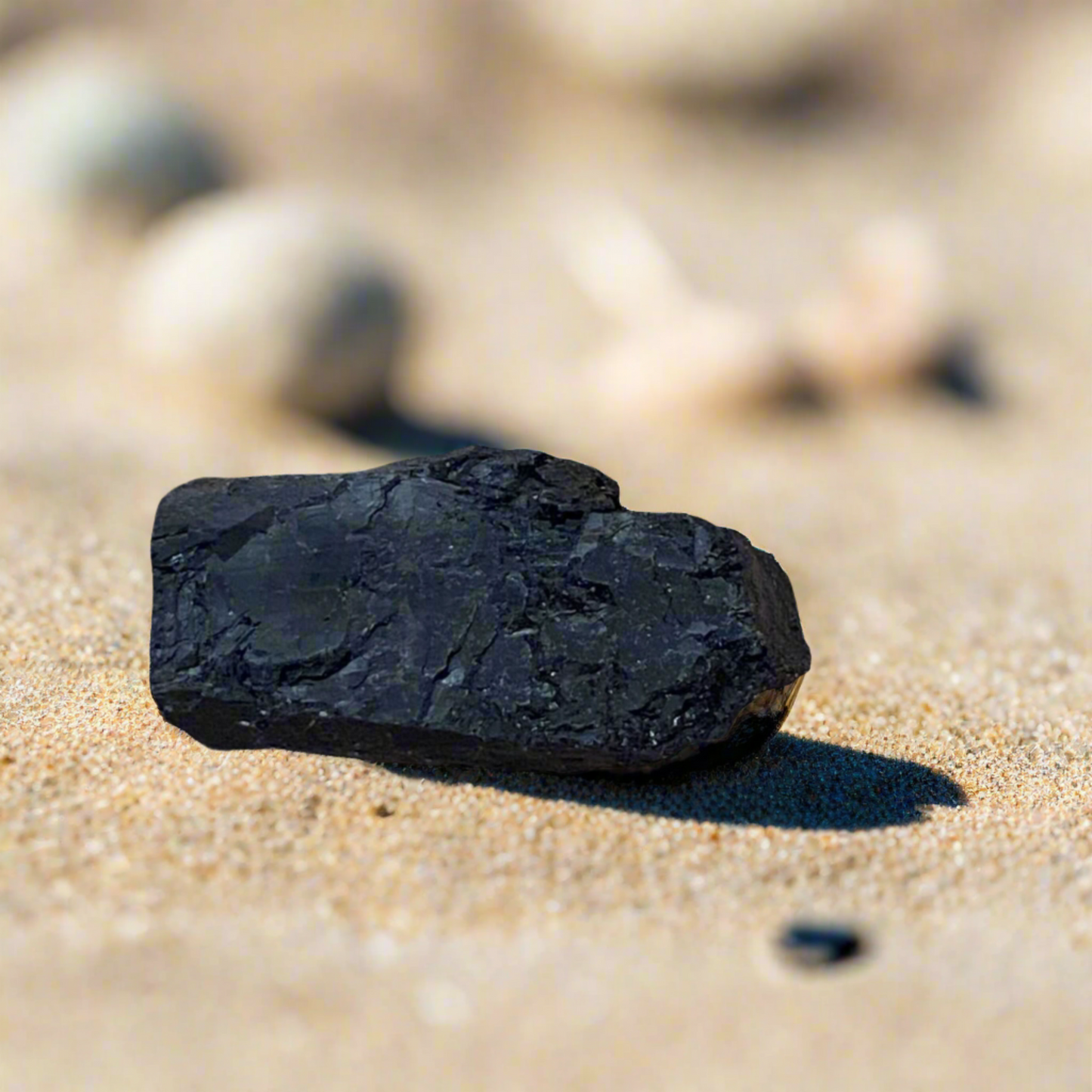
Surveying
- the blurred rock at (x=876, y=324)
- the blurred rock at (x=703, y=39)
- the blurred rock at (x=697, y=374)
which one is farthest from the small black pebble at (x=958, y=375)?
the blurred rock at (x=703, y=39)

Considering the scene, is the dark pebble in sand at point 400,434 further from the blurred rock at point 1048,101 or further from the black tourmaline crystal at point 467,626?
the blurred rock at point 1048,101

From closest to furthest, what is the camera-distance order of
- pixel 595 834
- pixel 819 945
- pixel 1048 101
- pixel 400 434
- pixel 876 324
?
pixel 819 945
pixel 595 834
pixel 400 434
pixel 876 324
pixel 1048 101

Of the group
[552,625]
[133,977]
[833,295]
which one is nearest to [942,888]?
[552,625]

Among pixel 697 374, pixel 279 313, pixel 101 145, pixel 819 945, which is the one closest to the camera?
pixel 819 945

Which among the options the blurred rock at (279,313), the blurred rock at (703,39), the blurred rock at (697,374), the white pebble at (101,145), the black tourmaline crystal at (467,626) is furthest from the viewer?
the blurred rock at (703,39)

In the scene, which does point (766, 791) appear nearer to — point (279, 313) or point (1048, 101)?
point (279, 313)

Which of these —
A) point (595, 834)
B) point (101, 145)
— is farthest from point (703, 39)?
point (595, 834)

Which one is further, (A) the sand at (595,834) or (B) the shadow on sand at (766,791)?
(B) the shadow on sand at (766,791)
